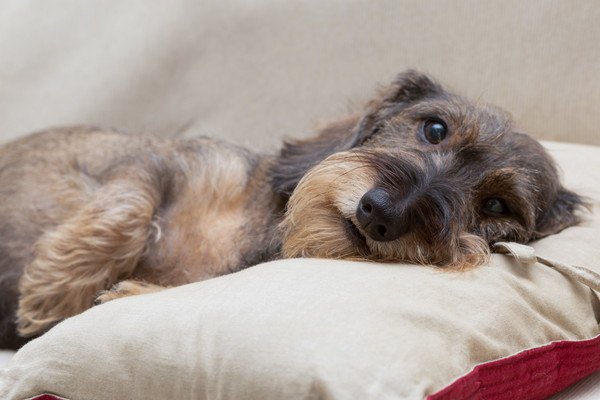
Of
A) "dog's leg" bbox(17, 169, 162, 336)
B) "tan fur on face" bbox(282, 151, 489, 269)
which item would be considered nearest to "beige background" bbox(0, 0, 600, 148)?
"dog's leg" bbox(17, 169, 162, 336)

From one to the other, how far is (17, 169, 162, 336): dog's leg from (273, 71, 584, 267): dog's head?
56cm

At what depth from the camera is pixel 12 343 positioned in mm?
3043

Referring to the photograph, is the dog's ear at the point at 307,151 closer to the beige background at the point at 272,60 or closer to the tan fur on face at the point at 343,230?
the tan fur on face at the point at 343,230

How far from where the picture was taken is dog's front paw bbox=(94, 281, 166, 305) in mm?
2742

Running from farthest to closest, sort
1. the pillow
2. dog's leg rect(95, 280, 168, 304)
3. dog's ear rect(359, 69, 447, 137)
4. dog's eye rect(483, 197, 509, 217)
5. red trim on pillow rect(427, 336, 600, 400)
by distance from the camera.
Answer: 1. dog's ear rect(359, 69, 447, 137)
2. dog's leg rect(95, 280, 168, 304)
3. dog's eye rect(483, 197, 509, 217)
4. red trim on pillow rect(427, 336, 600, 400)
5. the pillow

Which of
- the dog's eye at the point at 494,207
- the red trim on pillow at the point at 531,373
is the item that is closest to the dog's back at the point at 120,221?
the dog's eye at the point at 494,207

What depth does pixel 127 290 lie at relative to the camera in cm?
276

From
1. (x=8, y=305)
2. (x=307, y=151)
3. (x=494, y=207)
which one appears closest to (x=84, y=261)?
(x=8, y=305)

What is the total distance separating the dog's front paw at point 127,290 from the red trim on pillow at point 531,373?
4.14 ft

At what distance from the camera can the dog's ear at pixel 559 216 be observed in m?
2.75

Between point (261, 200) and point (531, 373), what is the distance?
1.27 meters

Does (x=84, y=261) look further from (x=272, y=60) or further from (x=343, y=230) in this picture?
(x=272, y=60)

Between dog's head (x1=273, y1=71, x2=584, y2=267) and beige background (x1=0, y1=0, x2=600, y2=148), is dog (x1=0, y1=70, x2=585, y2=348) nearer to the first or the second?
dog's head (x1=273, y1=71, x2=584, y2=267)

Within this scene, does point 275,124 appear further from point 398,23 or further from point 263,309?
point 263,309
